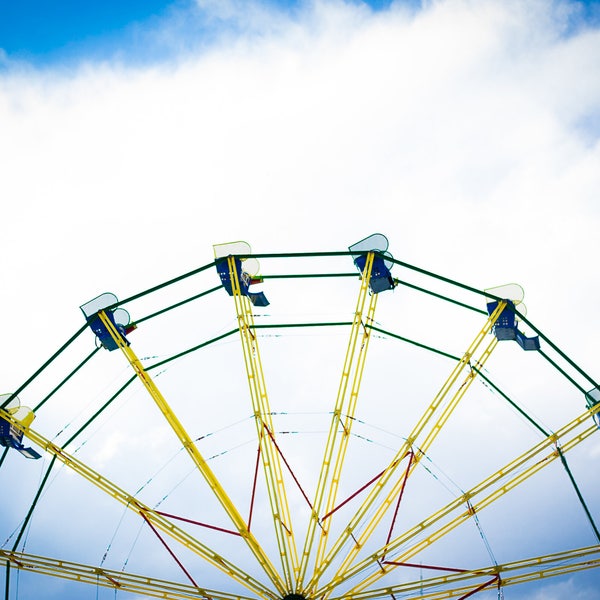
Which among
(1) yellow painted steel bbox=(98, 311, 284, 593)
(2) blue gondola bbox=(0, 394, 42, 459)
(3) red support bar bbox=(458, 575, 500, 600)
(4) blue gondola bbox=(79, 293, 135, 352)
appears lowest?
(3) red support bar bbox=(458, 575, 500, 600)

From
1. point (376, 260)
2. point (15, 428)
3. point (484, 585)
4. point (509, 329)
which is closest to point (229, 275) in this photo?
point (376, 260)

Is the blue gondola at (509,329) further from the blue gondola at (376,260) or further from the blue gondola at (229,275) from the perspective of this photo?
the blue gondola at (229,275)

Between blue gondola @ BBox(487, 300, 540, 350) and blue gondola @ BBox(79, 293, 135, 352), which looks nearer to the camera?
blue gondola @ BBox(79, 293, 135, 352)

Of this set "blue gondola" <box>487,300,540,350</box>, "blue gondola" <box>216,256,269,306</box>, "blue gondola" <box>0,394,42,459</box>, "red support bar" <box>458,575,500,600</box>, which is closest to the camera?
"red support bar" <box>458,575,500,600</box>

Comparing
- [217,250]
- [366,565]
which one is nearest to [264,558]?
[366,565]

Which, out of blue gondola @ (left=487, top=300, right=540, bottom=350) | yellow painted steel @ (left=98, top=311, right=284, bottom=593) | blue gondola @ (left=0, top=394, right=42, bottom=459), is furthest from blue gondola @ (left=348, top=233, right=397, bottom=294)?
blue gondola @ (left=0, top=394, right=42, bottom=459)

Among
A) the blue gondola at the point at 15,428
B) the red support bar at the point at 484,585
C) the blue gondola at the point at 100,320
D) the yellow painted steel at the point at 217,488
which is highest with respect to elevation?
the blue gondola at the point at 100,320

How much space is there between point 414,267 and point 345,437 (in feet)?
23.0

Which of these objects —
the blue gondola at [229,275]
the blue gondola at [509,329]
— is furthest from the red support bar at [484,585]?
the blue gondola at [229,275]

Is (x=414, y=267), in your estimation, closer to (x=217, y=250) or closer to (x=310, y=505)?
(x=217, y=250)

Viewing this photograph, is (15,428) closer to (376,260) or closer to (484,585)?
(376,260)

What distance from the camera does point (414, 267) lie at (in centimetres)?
2053

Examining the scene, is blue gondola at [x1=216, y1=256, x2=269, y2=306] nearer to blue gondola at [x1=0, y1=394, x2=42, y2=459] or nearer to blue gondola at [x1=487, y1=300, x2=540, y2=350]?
blue gondola at [x1=0, y1=394, x2=42, y2=459]

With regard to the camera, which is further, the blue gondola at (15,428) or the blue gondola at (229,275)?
the blue gondola at (15,428)
